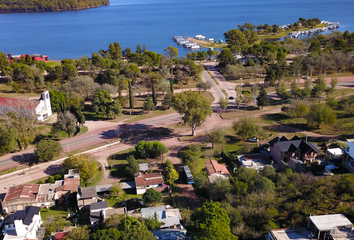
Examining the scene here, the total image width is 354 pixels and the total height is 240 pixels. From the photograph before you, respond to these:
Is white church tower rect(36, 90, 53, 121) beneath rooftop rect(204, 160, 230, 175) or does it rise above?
above

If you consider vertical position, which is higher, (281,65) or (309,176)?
(281,65)

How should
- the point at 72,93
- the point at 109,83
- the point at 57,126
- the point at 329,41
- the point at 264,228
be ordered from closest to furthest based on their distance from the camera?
the point at 264,228, the point at 57,126, the point at 72,93, the point at 109,83, the point at 329,41

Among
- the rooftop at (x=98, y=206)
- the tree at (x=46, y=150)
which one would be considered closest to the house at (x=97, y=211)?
the rooftop at (x=98, y=206)

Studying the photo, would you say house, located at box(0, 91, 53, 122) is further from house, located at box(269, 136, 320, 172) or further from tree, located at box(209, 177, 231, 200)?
house, located at box(269, 136, 320, 172)

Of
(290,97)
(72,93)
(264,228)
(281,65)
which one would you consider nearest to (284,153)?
(264,228)

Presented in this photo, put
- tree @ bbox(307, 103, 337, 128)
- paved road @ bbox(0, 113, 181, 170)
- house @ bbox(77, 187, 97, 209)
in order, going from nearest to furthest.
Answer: house @ bbox(77, 187, 97, 209)
paved road @ bbox(0, 113, 181, 170)
tree @ bbox(307, 103, 337, 128)

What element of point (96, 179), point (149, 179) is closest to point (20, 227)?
point (96, 179)

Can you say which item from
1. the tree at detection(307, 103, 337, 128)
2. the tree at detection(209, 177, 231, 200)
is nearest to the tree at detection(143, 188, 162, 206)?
the tree at detection(209, 177, 231, 200)

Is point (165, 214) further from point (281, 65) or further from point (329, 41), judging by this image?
point (329, 41)
